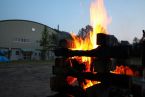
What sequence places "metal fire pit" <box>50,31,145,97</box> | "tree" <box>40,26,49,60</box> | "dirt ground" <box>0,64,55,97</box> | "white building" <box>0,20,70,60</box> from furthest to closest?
"tree" <box>40,26,49,60</box> → "white building" <box>0,20,70,60</box> → "dirt ground" <box>0,64,55,97</box> → "metal fire pit" <box>50,31,145,97</box>

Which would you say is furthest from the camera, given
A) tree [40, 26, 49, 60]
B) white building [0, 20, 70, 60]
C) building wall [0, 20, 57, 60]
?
tree [40, 26, 49, 60]

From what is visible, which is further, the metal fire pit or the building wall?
the building wall

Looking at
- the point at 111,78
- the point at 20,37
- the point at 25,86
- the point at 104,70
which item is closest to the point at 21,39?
the point at 20,37

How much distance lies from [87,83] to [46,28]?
57488mm

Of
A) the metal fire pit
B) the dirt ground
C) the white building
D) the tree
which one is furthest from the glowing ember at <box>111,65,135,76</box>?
the tree

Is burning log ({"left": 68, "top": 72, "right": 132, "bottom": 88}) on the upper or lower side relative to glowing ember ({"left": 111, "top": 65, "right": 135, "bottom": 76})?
lower

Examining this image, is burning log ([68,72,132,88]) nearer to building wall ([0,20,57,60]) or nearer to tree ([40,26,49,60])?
building wall ([0,20,57,60])

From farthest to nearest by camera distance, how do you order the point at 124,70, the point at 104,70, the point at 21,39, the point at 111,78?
1. the point at 21,39
2. the point at 124,70
3. the point at 104,70
4. the point at 111,78

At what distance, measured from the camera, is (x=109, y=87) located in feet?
17.7

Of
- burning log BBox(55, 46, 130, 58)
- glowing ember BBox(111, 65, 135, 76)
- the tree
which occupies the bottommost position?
glowing ember BBox(111, 65, 135, 76)

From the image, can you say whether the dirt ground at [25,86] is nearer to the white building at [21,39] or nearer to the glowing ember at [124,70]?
the glowing ember at [124,70]

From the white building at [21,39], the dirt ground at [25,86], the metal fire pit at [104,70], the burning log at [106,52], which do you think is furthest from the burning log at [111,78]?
the white building at [21,39]

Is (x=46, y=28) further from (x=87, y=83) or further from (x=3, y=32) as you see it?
(x=87, y=83)

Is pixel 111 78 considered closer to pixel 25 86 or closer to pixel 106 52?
pixel 106 52
